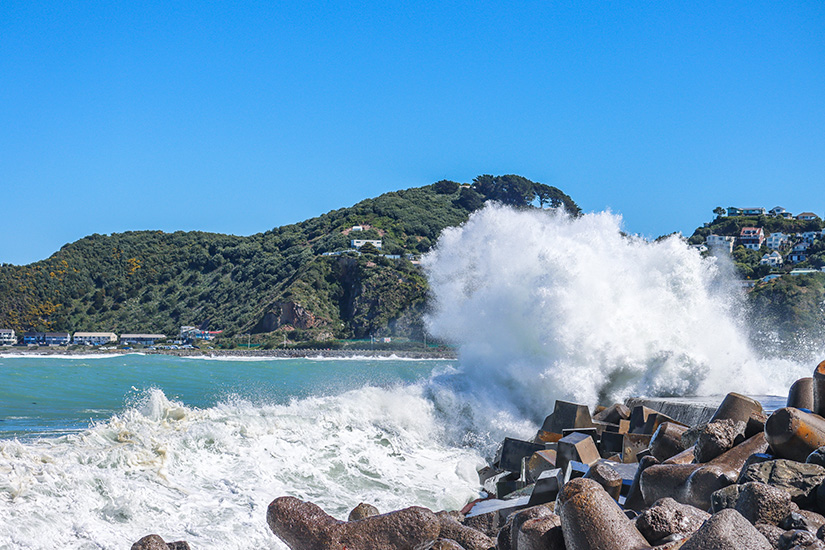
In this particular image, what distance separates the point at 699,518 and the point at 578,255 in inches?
528

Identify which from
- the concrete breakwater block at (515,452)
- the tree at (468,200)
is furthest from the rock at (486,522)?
the tree at (468,200)

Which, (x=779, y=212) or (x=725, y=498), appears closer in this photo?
(x=725, y=498)

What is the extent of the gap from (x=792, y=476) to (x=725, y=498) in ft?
1.51

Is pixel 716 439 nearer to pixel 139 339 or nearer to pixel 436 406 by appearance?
pixel 436 406

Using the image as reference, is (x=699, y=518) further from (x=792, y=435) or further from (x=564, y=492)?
(x=792, y=435)

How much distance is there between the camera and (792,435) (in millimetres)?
4996

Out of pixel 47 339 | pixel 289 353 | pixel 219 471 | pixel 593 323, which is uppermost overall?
pixel 593 323

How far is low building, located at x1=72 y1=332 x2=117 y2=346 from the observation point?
3981 inches

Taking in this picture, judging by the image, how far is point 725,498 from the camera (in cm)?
442

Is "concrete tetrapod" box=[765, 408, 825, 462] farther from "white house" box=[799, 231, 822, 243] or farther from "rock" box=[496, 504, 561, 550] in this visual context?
"white house" box=[799, 231, 822, 243]

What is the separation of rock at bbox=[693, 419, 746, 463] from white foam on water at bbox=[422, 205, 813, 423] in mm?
9155

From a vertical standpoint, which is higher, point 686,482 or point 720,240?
point 720,240

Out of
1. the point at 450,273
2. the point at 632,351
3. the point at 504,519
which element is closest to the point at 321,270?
the point at 450,273

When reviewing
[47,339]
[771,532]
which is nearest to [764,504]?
[771,532]
